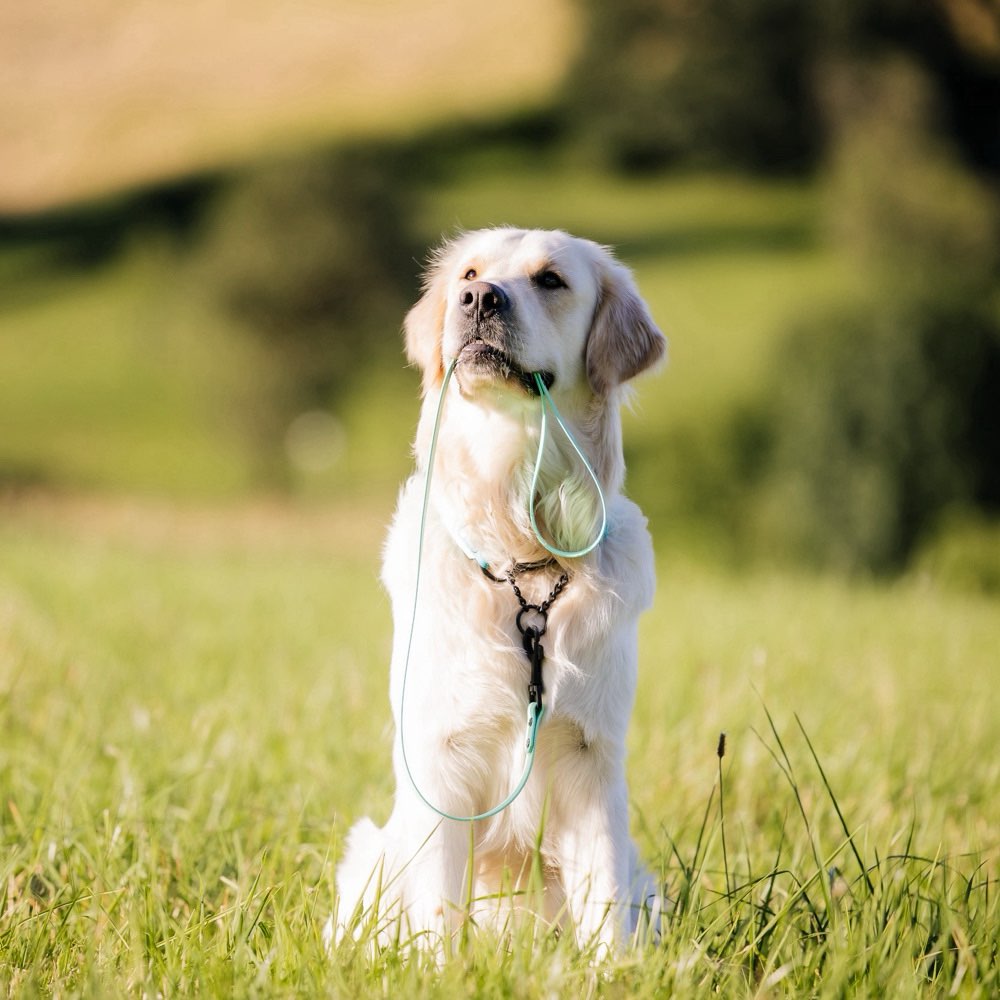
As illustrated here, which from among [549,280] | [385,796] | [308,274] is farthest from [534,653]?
[308,274]

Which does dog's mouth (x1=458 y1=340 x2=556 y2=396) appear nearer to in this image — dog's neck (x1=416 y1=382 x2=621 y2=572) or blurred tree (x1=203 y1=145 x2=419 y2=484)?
dog's neck (x1=416 y1=382 x2=621 y2=572)

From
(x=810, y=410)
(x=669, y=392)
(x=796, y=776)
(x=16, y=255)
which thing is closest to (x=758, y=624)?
(x=796, y=776)

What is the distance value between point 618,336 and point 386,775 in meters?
1.59

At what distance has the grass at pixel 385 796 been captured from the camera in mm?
1934

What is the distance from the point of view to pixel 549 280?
2.62 m

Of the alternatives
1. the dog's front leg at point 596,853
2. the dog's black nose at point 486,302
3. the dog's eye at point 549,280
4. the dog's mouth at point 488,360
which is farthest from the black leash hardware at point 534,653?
the dog's eye at point 549,280

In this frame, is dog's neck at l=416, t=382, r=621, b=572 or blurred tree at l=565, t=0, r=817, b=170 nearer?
dog's neck at l=416, t=382, r=621, b=572

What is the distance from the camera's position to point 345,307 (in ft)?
60.6

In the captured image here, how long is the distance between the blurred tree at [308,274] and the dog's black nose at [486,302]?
52.1ft

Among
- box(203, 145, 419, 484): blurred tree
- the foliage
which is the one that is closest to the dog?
the foliage

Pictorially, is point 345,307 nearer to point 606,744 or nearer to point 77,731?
point 77,731

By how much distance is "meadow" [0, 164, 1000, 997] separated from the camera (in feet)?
6.39

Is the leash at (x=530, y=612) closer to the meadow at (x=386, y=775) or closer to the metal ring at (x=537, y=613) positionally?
the metal ring at (x=537, y=613)

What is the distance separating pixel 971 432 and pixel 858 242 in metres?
13.4
